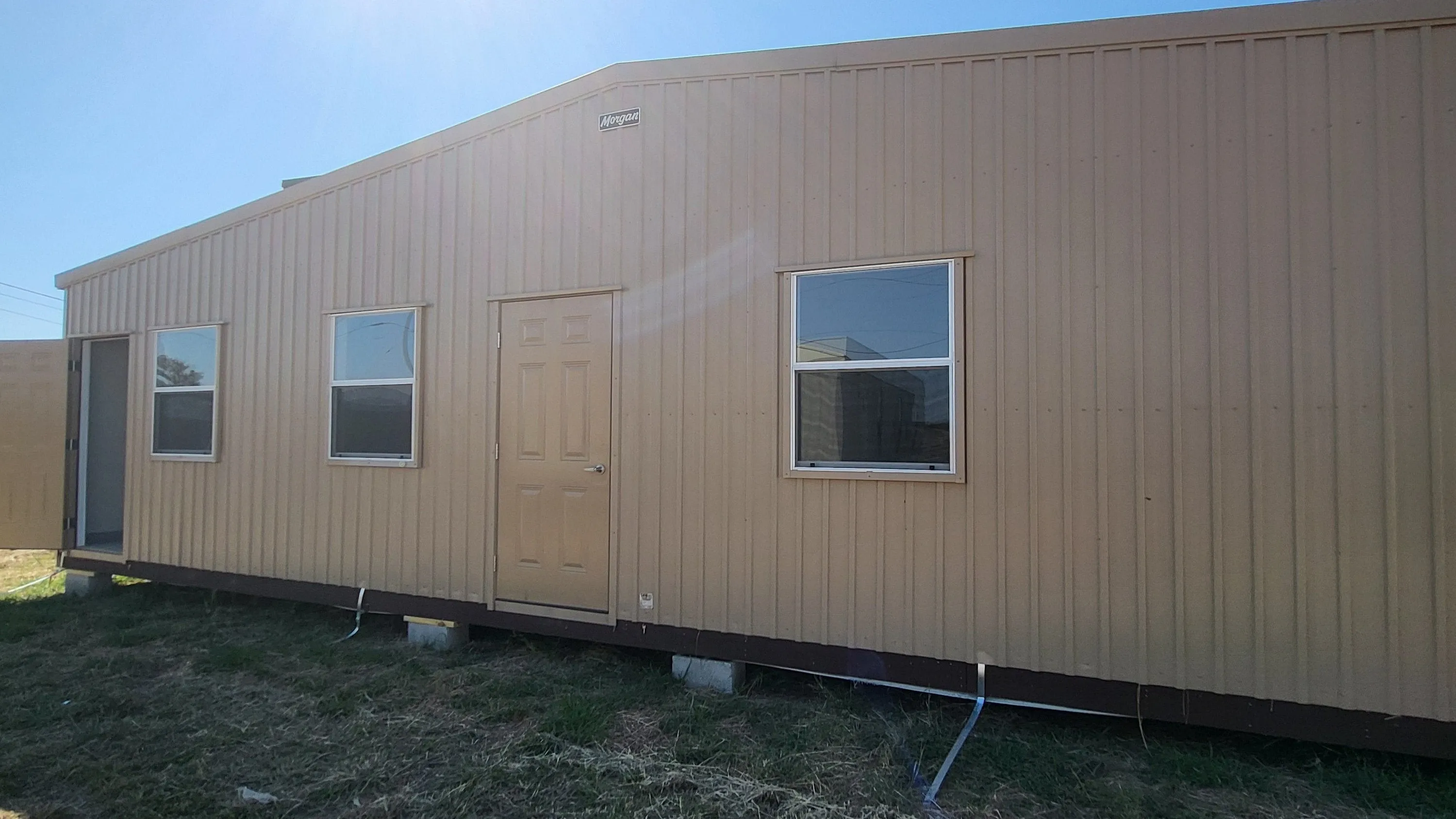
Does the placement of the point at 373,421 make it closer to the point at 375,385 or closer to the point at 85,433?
the point at 375,385

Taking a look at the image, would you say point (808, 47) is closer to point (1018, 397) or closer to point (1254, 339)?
point (1018, 397)

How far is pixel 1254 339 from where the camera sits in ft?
11.0

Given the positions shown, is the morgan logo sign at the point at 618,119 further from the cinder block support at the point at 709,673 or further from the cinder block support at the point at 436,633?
the cinder block support at the point at 436,633

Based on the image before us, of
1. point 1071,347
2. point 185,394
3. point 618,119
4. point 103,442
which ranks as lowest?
point 103,442

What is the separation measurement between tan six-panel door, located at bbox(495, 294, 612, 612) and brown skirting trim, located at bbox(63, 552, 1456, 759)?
0.28 meters

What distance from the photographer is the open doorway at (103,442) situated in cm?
716

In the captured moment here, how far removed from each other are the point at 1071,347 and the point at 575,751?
2.98m

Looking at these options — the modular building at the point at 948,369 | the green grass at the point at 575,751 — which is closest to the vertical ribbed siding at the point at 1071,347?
the modular building at the point at 948,369

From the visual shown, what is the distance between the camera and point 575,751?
3.51 metres

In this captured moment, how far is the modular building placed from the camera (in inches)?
127

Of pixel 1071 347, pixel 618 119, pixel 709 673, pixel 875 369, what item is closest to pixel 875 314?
pixel 875 369

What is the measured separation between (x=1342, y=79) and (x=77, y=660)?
7.65 m

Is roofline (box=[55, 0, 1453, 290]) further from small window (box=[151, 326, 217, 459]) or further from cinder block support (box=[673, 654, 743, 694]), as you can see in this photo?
cinder block support (box=[673, 654, 743, 694])

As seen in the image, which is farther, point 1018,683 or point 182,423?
point 182,423
